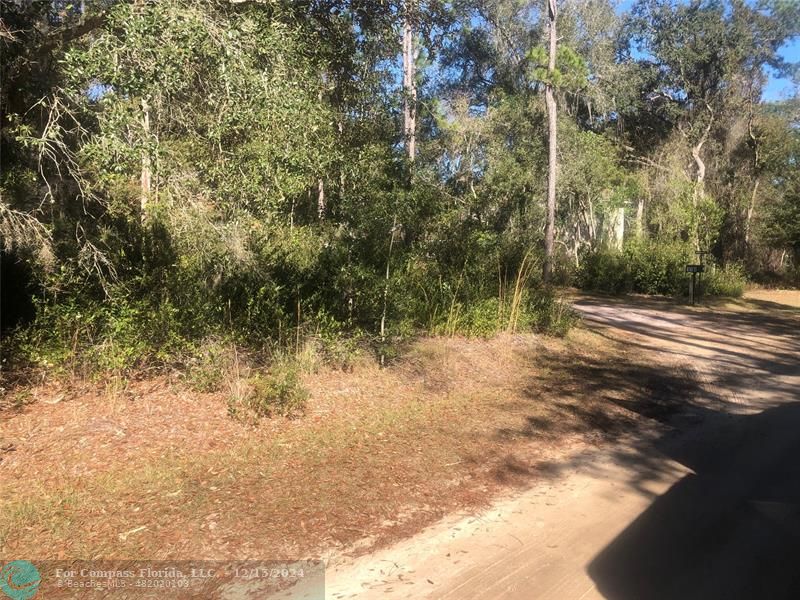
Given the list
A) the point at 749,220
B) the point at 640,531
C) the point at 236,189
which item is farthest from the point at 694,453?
the point at 749,220

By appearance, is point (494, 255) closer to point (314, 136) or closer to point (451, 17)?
point (451, 17)

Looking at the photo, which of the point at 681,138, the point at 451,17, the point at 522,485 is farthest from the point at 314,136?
the point at 681,138

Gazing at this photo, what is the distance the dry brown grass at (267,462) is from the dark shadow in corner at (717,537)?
1274 millimetres

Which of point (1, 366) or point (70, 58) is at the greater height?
point (70, 58)

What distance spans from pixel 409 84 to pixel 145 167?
1313cm

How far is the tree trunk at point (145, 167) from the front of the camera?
20.1 feet

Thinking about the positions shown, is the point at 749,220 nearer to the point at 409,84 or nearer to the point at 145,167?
the point at 409,84

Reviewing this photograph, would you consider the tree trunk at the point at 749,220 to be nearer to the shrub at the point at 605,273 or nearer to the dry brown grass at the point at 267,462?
the shrub at the point at 605,273

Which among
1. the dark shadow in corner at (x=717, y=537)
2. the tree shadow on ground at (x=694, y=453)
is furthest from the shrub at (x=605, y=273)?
the dark shadow in corner at (x=717, y=537)

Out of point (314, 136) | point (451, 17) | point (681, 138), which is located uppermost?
point (681, 138)

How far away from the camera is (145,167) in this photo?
687 cm

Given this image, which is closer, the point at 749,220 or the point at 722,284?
the point at 722,284

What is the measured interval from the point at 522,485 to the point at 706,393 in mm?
5090

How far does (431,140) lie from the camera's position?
29859 mm
